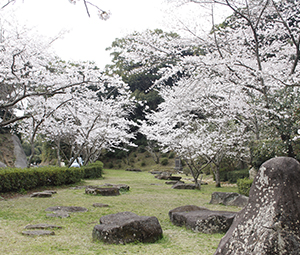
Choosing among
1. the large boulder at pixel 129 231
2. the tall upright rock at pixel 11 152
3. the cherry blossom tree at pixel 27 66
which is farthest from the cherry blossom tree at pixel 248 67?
the tall upright rock at pixel 11 152

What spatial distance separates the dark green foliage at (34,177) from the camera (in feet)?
27.1

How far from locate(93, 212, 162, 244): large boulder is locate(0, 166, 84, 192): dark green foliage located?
19.1 ft

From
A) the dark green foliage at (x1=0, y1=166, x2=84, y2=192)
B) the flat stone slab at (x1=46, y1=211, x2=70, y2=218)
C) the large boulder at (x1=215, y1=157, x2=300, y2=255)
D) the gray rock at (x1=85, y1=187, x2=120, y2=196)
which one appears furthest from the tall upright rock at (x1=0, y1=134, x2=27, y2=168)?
the large boulder at (x1=215, y1=157, x2=300, y2=255)

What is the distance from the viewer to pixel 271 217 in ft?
7.25

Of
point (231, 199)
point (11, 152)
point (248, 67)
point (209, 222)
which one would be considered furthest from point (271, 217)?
point (11, 152)

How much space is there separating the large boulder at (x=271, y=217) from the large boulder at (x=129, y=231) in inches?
68.6

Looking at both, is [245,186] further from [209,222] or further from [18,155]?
[18,155]

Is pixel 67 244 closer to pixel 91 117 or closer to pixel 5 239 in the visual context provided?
pixel 5 239

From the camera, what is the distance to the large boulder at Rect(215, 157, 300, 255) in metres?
2.10

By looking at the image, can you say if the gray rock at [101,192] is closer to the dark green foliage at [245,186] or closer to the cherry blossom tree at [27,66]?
the cherry blossom tree at [27,66]

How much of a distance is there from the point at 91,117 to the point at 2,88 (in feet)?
15.7

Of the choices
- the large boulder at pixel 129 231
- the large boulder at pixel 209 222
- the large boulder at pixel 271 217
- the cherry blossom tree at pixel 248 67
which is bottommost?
the large boulder at pixel 209 222

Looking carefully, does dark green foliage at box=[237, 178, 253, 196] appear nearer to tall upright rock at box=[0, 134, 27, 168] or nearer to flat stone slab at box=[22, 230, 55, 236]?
flat stone slab at box=[22, 230, 55, 236]

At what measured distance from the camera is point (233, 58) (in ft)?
23.4
